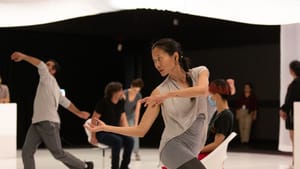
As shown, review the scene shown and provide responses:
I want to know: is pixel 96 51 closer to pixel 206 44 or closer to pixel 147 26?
pixel 147 26

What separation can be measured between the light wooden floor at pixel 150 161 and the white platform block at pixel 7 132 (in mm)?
143

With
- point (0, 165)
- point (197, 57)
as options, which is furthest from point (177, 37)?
point (0, 165)

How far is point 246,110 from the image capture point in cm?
1238

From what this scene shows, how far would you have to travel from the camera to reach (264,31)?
12523 millimetres

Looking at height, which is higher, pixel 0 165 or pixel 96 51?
pixel 96 51

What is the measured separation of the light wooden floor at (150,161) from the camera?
27.7 feet

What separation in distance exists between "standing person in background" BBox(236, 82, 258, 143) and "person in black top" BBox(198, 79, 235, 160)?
334 inches

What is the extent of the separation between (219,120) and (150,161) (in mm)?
5893

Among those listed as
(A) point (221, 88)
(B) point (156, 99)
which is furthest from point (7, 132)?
(B) point (156, 99)

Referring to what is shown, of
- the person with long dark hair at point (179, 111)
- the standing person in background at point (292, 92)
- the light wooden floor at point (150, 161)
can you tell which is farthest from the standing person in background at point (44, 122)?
the person with long dark hair at point (179, 111)

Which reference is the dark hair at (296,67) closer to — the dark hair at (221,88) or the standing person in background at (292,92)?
the standing person in background at (292,92)

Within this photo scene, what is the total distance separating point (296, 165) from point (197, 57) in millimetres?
7554

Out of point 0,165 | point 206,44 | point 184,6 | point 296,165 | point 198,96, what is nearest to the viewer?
point 198,96

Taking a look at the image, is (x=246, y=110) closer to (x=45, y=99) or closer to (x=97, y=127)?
(x=45, y=99)
